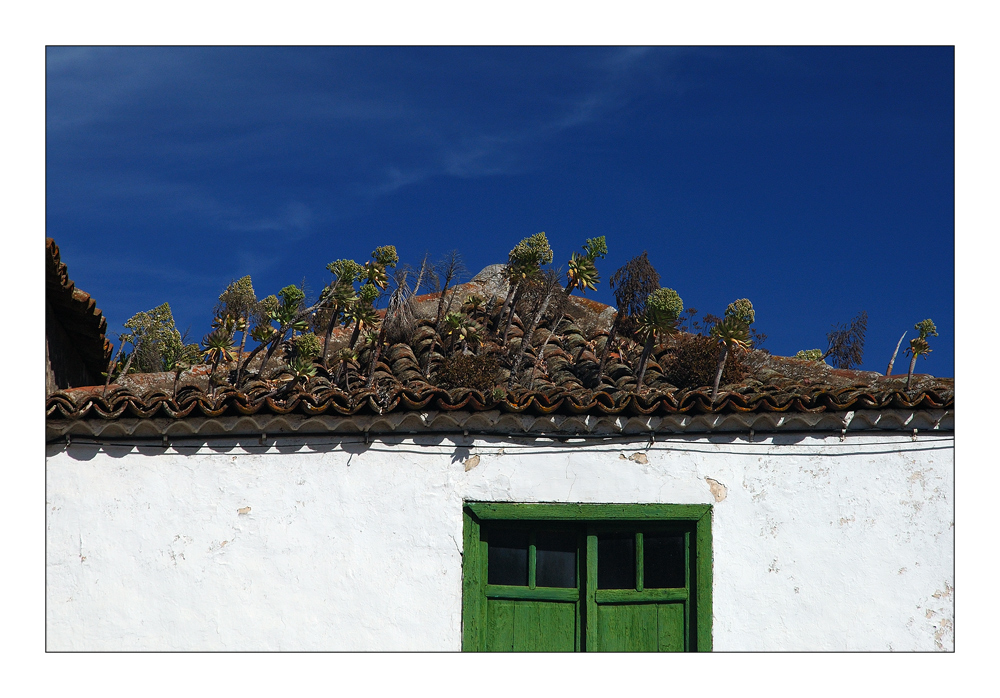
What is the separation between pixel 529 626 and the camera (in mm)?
5223

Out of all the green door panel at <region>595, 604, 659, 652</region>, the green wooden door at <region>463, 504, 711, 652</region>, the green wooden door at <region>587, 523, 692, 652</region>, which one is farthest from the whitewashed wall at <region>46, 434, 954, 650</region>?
the green door panel at <region>595, 604, 659, 652</region>

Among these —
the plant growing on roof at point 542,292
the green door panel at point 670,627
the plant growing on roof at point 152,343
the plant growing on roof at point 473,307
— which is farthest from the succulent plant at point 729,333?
the plant growing on roof at point 152,343

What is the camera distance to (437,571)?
5129mm

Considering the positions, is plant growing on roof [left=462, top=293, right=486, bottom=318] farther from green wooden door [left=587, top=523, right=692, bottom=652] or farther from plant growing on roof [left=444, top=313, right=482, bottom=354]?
green wooden door [left=587, top=523, right=692, bottom=652]

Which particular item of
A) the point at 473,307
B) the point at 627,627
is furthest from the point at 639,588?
the point at 473,307

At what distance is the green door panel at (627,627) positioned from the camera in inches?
205

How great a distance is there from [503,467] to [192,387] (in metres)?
2.18

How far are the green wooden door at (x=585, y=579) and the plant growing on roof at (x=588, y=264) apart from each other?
3.40 m

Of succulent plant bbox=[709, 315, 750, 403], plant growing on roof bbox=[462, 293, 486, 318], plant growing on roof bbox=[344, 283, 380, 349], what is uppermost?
plant growing on roof bbox=[462, 293, 486, 318]

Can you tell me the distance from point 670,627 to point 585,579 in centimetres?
61

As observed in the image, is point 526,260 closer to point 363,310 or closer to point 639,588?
point 363,310

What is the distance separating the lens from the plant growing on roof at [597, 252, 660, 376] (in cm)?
763

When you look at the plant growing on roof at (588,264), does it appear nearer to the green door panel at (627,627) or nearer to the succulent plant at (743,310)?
the succulent plant at (743,310)

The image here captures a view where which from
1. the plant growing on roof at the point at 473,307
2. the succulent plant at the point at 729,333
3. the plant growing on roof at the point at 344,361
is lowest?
the plant growing on roof at the point at 344,361
